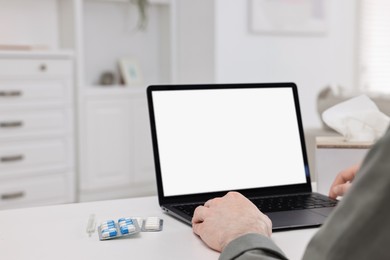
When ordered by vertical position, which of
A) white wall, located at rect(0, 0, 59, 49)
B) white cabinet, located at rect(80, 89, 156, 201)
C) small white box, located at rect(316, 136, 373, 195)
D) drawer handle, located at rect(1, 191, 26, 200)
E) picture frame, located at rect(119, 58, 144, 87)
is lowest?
drawer handle, located at rect(1, 191, 26, 200)

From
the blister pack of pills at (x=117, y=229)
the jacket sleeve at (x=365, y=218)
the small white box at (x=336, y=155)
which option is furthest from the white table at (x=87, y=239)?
the jacket sleeve at (x=365, y=218)

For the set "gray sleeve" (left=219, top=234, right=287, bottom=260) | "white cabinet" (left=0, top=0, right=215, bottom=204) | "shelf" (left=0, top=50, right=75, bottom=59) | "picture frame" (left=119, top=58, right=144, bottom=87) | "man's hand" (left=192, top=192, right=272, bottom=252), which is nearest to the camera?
"gray sleeve" (left=219, top=234, right=287, bottom=260)

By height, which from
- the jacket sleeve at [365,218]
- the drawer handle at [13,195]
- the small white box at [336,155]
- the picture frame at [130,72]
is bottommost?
the drawer handle at [13,195]

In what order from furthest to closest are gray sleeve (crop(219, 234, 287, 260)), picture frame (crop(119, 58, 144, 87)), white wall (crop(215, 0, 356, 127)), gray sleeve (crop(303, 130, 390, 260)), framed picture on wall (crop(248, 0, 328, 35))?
1. framed picture on wall (crop(248, 0, 328, 35))
2. white wall (crop(215, 0, 356, 127))
3. picture frame (crop(119, 58, 144, 87))
4. gray sleeve (crop(219, 234, 287, 260))
5. gray sleeve (crop(303, 130, 390, 260))

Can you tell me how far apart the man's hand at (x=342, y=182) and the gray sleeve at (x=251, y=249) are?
1.39 ft

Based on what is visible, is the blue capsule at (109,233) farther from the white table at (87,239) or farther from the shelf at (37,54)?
the shelf at (37,54)

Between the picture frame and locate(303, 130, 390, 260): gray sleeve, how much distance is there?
408 centimetres

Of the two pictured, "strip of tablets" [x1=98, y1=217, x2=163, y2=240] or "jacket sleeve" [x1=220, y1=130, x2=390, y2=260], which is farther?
"strip of tablets" [x1=98, y1=217, x2=163, y2=240]

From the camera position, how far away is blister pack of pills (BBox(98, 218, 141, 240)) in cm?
100

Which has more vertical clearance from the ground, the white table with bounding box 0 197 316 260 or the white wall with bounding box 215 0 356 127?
the white wall with bounding box 215 0 356 127

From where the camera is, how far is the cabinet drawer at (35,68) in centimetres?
363

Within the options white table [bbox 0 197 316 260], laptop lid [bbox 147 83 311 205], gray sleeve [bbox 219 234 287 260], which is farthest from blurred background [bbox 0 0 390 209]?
gray sleeve [bbox 219 234 287 260]

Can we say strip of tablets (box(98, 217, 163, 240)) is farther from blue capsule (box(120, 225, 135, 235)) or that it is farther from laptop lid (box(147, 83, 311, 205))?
laptop lid (box(147, 83, 311, 205))

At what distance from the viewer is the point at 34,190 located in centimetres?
384
